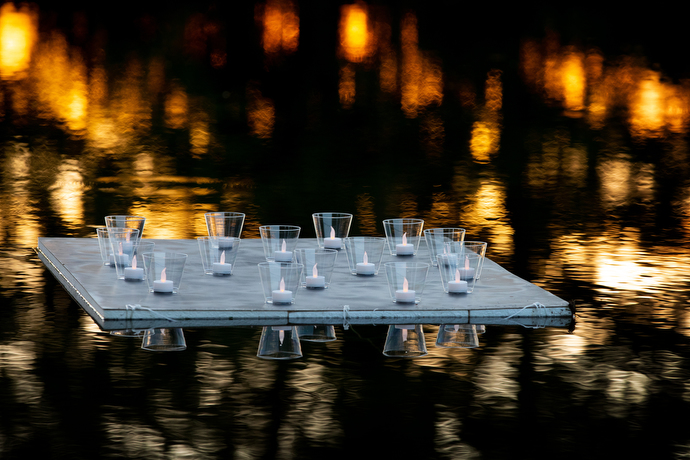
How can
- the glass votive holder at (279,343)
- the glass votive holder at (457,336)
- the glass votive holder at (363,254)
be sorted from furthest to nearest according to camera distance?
1. the glass votive holder at (363,254)
2. the glass votive holder at (457,336)
3. the glass votive holder at (279,343)

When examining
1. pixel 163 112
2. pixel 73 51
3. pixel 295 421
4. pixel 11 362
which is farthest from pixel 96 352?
pixel 73 51

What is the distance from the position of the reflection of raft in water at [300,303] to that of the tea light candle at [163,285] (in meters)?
0.06

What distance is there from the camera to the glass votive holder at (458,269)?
700 cm

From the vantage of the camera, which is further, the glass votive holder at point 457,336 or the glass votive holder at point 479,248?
the glass votive holder at point 479,248

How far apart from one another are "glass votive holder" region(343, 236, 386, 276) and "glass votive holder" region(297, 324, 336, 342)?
42.7 inches

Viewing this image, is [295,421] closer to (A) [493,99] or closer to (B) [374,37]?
(A) [493,99]

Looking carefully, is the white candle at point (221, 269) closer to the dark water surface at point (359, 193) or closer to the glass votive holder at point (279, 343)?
the dark water surface at point (359, 193)

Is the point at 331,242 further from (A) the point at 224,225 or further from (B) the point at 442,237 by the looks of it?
(B) the point at 442,237

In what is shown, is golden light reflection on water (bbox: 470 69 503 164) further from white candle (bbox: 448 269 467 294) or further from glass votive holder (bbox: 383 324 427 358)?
glass votive holder (bbox: 383 324 427 358)

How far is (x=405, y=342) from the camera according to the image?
6172 mm

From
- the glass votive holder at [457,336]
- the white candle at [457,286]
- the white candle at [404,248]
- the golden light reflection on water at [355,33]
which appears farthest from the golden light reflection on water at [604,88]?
the glass votive holder at [457,336]

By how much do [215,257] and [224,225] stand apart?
0.48 meters

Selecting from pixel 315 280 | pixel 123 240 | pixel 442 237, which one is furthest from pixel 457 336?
pixel 123 240

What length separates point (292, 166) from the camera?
1233cm
